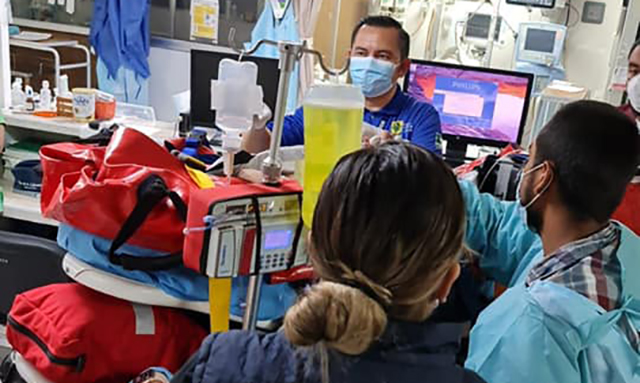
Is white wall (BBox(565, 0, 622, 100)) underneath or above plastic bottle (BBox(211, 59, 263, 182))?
above

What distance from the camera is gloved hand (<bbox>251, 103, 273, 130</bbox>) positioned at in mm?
1453

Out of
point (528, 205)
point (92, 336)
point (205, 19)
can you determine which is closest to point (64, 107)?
point (92, 336)

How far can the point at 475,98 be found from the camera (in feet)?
10.1

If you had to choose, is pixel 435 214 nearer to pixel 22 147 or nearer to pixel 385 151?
pixel 385 151

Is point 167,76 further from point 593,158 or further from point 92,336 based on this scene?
point 593,158

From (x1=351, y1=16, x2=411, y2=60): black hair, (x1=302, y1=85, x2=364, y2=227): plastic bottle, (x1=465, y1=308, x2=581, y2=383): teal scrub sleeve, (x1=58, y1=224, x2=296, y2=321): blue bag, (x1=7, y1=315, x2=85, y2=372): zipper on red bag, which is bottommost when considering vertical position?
(x1=7, y1=315, x2=85, y2=372): zipper on red bag

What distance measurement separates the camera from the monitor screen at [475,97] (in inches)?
120

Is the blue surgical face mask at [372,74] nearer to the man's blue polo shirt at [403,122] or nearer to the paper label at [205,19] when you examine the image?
the man's blue polo shirt at [403,122]

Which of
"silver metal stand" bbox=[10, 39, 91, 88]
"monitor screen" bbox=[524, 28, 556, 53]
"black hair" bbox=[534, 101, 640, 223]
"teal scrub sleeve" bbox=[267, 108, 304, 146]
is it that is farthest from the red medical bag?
"silver metal stand" bbox=[10, 39, 91, 88]

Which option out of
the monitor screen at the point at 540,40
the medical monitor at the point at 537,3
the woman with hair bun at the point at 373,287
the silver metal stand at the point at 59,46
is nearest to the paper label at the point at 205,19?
the silver metal stand at the point at 59,46

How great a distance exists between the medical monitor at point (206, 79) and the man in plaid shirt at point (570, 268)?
1583mm

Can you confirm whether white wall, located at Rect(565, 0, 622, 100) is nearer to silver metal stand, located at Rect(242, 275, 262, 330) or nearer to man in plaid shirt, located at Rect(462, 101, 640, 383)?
man in plaid shirt, located at Rect(462, 101, 640, 383)

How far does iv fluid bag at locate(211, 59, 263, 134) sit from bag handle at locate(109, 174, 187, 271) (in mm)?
197

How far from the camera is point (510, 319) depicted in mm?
1102
